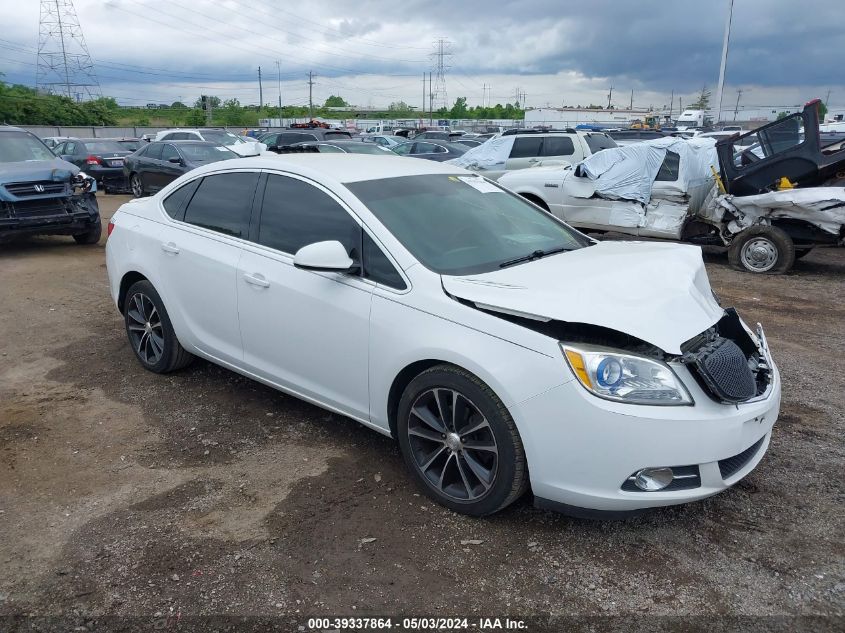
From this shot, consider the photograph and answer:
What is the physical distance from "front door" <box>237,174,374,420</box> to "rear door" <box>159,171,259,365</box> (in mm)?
135

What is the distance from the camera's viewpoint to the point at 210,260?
177 inches

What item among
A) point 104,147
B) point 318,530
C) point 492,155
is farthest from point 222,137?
point 318,530

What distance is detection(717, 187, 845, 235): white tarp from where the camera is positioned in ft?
27.8

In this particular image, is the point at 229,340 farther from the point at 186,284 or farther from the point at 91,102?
the point at 91,102

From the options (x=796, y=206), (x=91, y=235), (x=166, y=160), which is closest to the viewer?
(x=796, y=206)

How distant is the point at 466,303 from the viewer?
3.26 m

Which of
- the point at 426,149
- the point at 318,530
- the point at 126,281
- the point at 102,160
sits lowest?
the point at 318,530

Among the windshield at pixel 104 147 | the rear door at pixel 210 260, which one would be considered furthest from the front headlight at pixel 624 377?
the windshield at pixel 104 147

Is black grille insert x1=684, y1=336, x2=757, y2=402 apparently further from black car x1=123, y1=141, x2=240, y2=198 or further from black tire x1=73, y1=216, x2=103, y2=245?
black car x1=123, y1=141, x2=240, y2=198

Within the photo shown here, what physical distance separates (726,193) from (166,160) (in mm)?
12490

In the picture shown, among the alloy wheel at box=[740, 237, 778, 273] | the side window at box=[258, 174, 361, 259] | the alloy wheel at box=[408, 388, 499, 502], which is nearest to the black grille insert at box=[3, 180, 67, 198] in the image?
the side window at box=[258, 174, 361, 259]

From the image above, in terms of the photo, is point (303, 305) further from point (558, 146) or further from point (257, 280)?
point (558, 146)

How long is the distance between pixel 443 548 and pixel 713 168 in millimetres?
8673

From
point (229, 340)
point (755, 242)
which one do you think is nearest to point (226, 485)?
point (229, 340)
